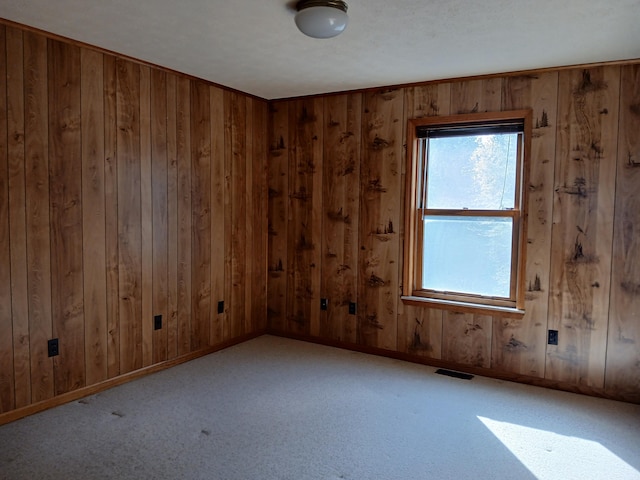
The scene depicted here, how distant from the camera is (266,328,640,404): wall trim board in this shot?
3.18 metres

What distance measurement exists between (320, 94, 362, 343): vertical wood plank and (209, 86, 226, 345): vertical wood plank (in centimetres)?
95

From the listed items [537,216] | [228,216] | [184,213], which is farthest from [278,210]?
[537,216]

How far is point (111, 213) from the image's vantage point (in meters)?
3.15

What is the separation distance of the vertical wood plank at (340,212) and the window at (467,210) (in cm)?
52

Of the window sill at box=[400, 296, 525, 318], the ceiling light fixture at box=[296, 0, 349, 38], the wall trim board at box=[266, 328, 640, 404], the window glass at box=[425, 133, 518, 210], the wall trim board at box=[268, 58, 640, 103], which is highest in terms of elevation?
the wall trim board at box=[268, 58, 640, 103]

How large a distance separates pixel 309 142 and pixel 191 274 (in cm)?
168

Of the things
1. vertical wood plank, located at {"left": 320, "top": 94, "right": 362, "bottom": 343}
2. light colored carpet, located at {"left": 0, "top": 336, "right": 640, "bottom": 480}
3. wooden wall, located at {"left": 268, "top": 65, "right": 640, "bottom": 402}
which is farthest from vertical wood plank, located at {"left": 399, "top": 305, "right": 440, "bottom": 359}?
vertical wood plank, located at {"left": 320, "top": 94, "right": 362, "bottom": 343}

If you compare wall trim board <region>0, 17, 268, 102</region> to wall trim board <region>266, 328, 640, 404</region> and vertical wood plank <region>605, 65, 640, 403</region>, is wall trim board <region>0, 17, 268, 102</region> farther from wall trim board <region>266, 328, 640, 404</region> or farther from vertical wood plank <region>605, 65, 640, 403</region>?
vertical wood plank <region>605, 65, 640, 403</region>

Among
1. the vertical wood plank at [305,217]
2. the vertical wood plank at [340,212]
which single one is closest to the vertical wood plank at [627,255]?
the vertical wood plank at [340,212]

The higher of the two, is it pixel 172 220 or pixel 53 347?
pixel 172 220

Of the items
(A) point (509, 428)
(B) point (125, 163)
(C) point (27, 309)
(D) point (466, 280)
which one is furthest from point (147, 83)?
(A) point (509, 428)

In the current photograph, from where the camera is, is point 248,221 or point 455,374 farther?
point 248,221

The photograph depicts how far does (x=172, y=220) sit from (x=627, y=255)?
3.37 meters

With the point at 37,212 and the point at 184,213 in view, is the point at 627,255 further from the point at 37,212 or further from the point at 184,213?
the point at 37,212
